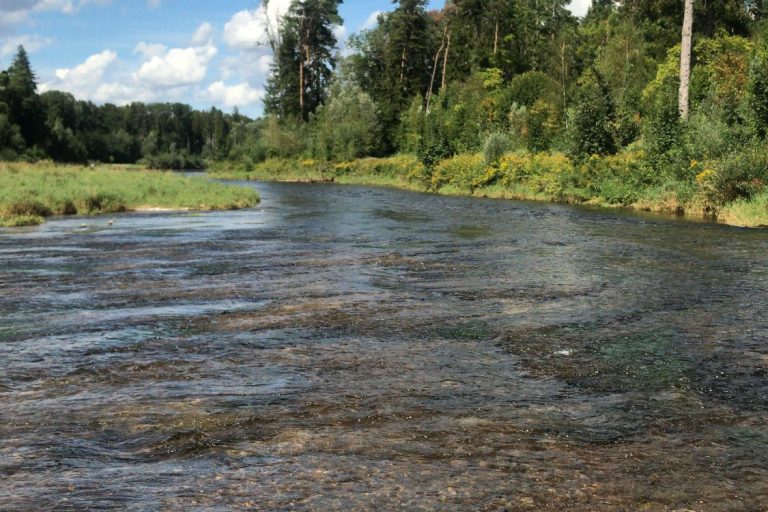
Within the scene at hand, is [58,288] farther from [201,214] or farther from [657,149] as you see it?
[657,149]

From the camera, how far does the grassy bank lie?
89.8 ft

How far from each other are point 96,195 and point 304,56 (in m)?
59.4

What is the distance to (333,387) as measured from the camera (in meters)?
6.87

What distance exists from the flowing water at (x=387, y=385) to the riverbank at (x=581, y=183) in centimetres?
1075

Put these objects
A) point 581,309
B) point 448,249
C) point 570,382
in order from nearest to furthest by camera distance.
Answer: point 570,382 < point 581,309 < point 448,249

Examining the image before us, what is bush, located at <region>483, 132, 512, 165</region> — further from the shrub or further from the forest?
the shrub

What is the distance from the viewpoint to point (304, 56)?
85.8 m

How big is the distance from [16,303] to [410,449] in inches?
333

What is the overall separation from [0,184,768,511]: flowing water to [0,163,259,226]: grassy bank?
43.7 ft

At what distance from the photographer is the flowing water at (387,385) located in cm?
477

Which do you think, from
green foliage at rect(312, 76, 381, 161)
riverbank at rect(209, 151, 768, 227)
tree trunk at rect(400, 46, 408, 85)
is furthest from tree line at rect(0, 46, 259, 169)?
riverbank at rect(209, 151, 768, 227)

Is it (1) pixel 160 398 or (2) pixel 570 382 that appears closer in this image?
(1) pixel 160 398

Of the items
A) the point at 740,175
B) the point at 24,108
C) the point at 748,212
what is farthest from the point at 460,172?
the point at 24,108

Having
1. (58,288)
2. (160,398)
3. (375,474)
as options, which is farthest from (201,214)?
(375,474)
